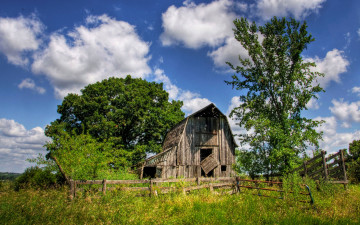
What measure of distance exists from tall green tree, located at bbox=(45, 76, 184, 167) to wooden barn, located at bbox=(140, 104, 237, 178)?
6937mm

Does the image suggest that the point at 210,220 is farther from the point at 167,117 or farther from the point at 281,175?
the point at 167,117

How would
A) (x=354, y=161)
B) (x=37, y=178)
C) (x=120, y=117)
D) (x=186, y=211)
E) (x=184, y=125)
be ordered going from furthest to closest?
(x=120, y=117) → (x=184, y=125) → (x=354, y=161) → (x=37, y=178) → (x=186, y=211)

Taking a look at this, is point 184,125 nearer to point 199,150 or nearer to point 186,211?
point 199,150

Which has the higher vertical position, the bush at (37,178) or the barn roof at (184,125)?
the barn roof at (184,125)

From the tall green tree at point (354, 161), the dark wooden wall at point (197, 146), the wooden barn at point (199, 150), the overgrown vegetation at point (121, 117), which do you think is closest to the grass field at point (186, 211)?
the tall green tree at point (354, 161)

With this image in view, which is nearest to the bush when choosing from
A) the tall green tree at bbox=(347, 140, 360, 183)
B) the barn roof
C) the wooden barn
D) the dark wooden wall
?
the wooden barn

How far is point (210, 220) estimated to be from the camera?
7004mm

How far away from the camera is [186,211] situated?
812 centimetres

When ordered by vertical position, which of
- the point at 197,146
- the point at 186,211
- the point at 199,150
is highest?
the point at 197,146

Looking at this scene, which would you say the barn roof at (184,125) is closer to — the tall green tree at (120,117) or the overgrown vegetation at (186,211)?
the tall green tree at (120,117)

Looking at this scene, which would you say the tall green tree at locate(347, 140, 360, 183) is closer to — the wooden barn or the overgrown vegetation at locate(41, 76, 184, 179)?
the wooden barn

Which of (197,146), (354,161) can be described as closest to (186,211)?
(197,146)

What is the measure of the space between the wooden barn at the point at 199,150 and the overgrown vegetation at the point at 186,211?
9.90 meters

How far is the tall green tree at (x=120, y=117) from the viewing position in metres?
25.2
